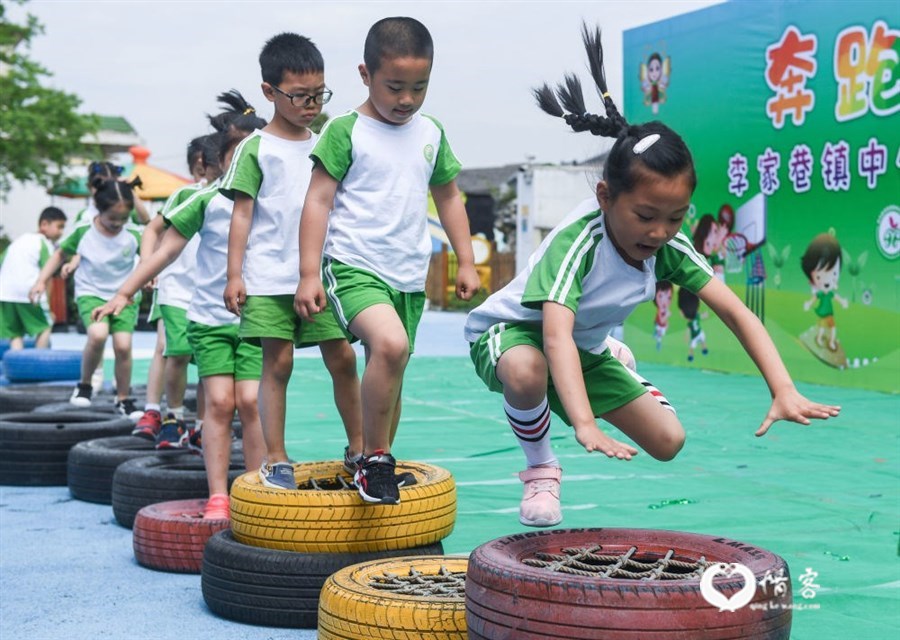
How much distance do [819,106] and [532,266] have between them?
32.1 feet

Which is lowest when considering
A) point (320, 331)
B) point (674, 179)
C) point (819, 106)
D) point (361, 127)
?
point (320, 331)

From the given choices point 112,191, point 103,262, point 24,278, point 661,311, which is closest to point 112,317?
point 103,262

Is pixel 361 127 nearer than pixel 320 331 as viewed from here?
Yes

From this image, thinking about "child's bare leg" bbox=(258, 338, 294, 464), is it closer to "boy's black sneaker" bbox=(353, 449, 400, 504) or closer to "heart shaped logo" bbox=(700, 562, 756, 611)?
"boy's black sneaker" bbox=(353, 449, 400, 504)

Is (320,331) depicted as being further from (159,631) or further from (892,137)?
(892,137)

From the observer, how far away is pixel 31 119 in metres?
32.4

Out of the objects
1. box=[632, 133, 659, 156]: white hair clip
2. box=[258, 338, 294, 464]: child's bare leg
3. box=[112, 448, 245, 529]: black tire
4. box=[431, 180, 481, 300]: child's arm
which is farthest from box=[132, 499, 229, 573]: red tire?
box=[632, 133, 659, 156]: white hair clip

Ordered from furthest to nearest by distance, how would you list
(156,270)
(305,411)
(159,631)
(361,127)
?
(305,411)
(156,270)
(361,127)
(159,631)

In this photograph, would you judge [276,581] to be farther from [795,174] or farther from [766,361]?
[795,174]

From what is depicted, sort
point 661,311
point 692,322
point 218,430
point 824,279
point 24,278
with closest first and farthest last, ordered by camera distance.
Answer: point 218,430, point 824,279, point 24,278, point 692,322, point 661,311

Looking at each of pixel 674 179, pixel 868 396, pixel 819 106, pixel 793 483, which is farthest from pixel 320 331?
pixel 819 106

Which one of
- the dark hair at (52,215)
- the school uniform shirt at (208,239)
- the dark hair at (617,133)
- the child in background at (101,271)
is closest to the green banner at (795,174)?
the child in background at (101,271)

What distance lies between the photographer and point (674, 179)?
3303 millimetres

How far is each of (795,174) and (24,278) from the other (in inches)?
336
